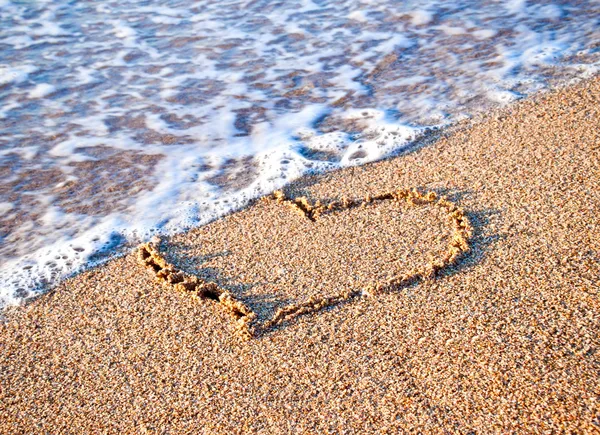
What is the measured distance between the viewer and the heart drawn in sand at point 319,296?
2.35 meters

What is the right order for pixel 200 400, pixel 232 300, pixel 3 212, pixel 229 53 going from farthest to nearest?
pixel 229 53 < pixel 3 212 < pixel 232 300 < pixel 200 400

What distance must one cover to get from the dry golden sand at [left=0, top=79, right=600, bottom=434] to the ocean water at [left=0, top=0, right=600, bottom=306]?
38cm

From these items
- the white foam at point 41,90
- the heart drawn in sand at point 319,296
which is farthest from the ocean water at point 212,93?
the heart drawn in sand at point 319,296

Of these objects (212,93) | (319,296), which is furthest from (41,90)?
(319,296)

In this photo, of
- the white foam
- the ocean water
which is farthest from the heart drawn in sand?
the white foam

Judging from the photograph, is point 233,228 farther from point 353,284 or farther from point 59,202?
point 59,202

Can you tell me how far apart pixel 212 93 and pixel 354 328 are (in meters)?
2.73

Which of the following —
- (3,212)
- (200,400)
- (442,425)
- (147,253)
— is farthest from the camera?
(3,212)

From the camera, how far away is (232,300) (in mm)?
2439

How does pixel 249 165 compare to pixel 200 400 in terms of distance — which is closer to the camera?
pixel 200 400

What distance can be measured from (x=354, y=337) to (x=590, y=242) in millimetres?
1050

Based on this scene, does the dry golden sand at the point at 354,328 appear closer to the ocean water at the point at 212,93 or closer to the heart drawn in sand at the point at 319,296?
the heart drawn in sand at the point at 319,296

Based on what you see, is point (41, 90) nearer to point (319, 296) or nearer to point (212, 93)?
point (212, 93)

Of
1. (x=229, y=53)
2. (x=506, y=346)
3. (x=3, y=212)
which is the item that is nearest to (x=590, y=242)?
(x=506, y=346)
